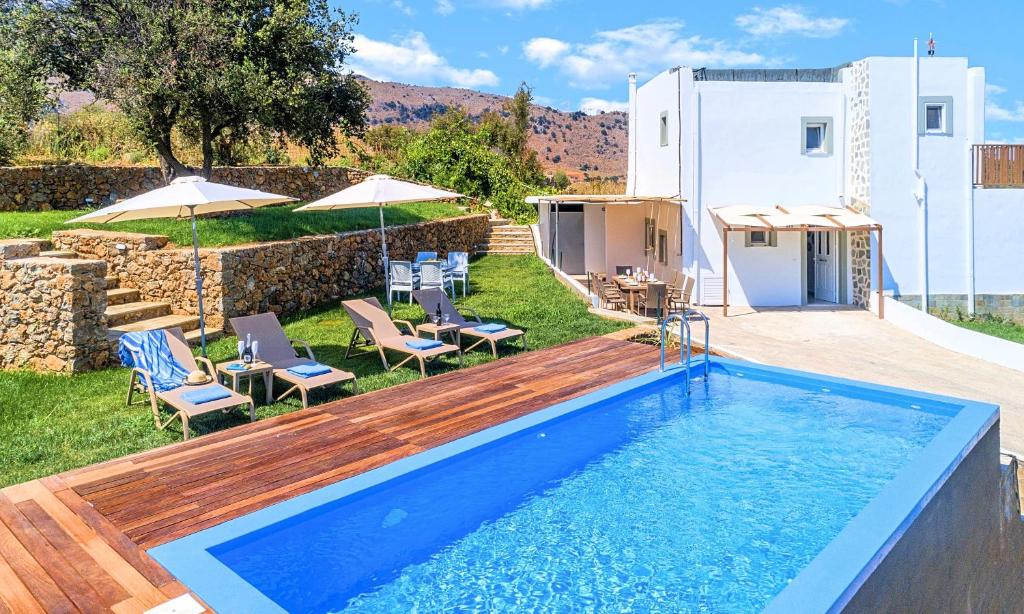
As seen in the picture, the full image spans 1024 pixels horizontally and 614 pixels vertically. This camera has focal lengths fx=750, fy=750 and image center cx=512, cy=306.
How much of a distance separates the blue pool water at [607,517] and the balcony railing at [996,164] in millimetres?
11905

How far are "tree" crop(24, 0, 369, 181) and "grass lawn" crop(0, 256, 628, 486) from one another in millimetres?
4683

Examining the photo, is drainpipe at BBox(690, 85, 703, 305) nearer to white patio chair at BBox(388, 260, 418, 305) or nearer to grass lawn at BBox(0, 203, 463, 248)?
white patio chair at BBox(388, 260, 418, 305)

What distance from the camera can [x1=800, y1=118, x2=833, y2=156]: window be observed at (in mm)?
18484

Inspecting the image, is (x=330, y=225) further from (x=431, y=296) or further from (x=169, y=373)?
(x=169, y=373)

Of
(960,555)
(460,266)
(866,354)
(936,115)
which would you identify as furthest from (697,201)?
(960,555)

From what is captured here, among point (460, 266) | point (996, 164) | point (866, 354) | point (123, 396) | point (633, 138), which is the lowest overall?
point (866, 354)

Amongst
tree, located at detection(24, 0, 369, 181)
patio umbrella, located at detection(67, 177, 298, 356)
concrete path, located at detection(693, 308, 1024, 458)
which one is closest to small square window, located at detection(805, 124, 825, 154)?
concrete path, located at detection(693, 308, 1024, 458)

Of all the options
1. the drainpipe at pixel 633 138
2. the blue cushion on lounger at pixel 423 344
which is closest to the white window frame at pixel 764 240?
the drainpipe at pixel 633 138

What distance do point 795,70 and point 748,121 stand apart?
1863mm

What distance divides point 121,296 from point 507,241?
49.4 feet

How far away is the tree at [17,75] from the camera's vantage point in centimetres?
1495

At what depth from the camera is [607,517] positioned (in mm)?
6508

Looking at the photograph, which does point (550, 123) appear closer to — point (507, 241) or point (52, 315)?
point (507, 241)

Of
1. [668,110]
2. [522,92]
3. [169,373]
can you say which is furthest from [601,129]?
[169,373]
